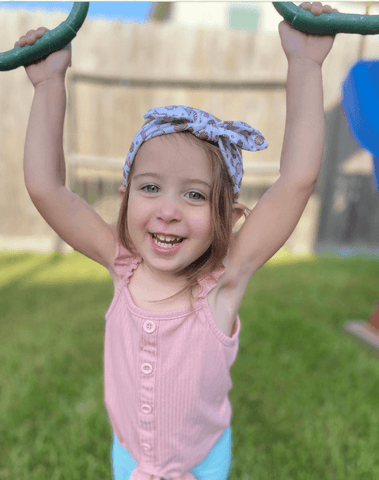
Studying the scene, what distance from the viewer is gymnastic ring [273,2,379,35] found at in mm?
838

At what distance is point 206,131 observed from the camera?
33.6 inches

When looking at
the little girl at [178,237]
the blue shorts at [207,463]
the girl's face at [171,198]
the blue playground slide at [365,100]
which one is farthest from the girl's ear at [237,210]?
the blue playground slide at [365,100]

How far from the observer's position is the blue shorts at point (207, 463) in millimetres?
1095

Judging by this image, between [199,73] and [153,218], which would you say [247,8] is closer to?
[199,73]

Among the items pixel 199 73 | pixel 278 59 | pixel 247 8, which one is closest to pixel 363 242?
pixel 278 59

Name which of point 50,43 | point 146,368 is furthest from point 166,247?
point 50,43

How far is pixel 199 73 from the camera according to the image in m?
4.39

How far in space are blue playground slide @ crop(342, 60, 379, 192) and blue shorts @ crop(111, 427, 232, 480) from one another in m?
1.17

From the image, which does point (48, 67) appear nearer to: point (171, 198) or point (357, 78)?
point (171, 198)

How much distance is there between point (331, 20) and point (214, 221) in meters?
0.52

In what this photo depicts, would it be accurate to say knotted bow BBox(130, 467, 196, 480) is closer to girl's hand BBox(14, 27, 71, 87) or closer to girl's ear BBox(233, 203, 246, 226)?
girl's ear BBox(233, 203, 246, 226)

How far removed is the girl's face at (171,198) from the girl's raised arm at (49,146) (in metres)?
0.19

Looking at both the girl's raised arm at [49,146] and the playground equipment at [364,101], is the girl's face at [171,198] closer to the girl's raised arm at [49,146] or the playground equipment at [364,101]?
the girl's raised arm at [49,146]

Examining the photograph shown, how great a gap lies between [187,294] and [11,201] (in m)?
4.16
